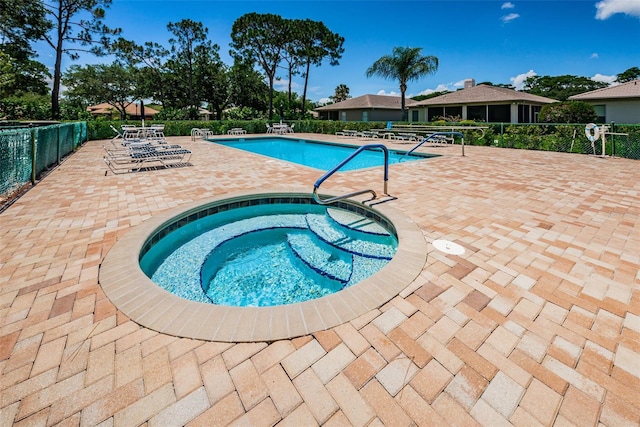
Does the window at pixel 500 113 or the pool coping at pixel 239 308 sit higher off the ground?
the window at pixel 500 113

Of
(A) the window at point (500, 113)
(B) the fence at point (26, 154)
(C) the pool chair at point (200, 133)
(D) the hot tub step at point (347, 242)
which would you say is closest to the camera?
(D) the hot tub step at point (347, 242)

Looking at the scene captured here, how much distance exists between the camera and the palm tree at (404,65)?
24.3 m

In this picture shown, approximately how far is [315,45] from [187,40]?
1181 centimetres

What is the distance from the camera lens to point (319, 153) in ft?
47.9

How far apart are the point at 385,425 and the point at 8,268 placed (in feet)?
12.3

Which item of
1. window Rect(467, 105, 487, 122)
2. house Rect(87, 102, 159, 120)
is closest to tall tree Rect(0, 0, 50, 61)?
house Rect(87, 102, 159, 120)

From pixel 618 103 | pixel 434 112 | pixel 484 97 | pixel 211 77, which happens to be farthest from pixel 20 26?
pixel 618 103

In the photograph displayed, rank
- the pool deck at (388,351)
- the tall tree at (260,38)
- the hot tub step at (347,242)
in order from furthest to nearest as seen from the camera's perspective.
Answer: the tall tree at (260,38)
the hot tub step at (347,242)
the pool deck at (388,351)

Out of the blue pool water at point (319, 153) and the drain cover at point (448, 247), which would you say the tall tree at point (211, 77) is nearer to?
the blue pool water at point (319, 153)

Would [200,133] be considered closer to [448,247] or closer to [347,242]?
[347,242]

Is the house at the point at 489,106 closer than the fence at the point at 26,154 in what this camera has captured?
No

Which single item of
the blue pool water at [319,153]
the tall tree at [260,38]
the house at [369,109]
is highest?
the tall tree at [260,38]

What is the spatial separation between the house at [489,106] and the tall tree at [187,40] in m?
21.3

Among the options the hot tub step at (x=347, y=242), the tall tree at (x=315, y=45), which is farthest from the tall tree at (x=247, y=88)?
the hot tub step at (x=347, y=242)
